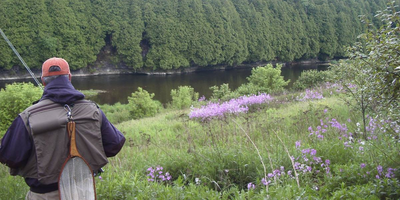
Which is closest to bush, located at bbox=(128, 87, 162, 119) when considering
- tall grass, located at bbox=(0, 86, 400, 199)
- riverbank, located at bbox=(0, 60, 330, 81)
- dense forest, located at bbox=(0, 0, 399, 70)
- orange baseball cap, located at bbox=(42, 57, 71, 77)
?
tall grass, located at bbox=(0, 86, 400, 199)

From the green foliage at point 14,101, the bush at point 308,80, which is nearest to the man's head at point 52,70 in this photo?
the green foliage at point 14,101

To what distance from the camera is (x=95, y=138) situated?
293 cm

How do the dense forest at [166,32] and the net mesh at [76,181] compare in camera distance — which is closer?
the net mesh at [76,181]

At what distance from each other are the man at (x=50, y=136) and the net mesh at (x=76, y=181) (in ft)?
0.18

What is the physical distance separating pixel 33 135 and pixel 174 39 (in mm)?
71068

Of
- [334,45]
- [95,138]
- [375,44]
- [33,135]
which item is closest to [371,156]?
[375,44]

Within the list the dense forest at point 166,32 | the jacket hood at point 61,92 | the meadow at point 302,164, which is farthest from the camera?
the dense forest at point 166,32

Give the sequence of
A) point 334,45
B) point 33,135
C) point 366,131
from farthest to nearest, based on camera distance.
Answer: point 334,45 < point 366,131 < point 33,135

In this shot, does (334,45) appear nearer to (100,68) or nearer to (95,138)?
(100,68)

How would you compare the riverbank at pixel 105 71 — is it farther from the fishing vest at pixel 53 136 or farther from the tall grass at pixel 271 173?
the fishing vest at pixel 53 136

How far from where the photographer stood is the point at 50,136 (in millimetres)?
2729

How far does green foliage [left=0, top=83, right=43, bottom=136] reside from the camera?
12977mm

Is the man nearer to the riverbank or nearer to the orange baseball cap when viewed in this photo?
the orange baseball cap

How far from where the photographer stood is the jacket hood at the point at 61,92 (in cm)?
282
